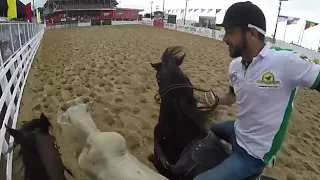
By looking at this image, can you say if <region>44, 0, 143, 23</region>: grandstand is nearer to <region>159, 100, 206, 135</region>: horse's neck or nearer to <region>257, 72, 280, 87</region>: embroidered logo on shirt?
<region>159, 100, 206, 135</region>: horse's neck

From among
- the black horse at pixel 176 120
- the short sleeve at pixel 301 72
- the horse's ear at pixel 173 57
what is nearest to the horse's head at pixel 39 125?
the black horse at pixel 176 120

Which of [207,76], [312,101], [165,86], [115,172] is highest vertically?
[165,86]

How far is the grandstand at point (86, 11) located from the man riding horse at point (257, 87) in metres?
60.5

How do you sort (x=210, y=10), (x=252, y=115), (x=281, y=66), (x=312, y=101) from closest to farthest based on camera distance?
(x=281, y=66) → (x=252, y=115) → (x=312, y=101) → (x=210, y=10)

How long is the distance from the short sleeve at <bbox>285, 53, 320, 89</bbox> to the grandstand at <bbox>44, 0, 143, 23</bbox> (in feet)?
199

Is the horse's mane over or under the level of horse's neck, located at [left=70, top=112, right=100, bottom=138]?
over

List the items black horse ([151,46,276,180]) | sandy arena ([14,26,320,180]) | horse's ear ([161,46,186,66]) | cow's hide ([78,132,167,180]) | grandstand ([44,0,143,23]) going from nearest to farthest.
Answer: cow's hide ([78,132,167,180]) < black horse ([151,46,276,180]) < horse's ear ([161,46,186,66]) < sandy arena ([14,26,320,180]) < grandstand ([44,0,143,23])

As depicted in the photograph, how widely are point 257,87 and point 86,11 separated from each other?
2562 inches

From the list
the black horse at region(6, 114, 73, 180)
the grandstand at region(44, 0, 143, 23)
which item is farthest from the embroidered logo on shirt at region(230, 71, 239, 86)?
the grandstand at region(44, 0, 143, 23)

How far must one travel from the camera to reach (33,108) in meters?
4.63

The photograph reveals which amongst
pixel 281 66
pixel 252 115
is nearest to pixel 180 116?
pixel 252 115

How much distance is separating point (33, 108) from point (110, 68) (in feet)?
11.5

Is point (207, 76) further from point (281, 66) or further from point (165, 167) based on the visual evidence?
point (281, 66)

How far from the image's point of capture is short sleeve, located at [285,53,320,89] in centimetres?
151
